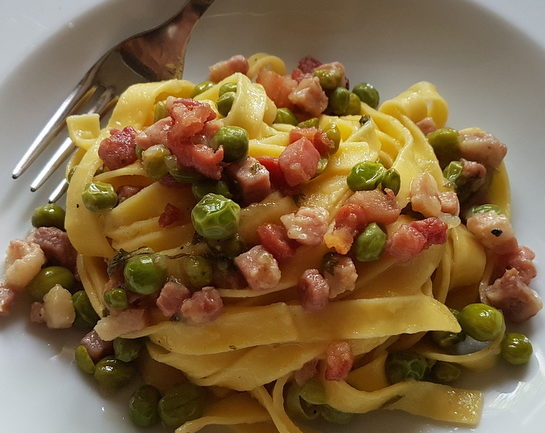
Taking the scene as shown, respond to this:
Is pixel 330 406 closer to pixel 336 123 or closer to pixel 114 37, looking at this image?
pixel 336 123

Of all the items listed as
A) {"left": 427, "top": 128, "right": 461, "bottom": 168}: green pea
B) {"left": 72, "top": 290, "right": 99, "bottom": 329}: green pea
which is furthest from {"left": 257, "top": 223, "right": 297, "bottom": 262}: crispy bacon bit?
{"left": 427, "top": 128, "right": 461, "bottom": 168}: green pea

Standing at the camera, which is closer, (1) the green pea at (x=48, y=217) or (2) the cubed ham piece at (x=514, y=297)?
(2) the cubed ham piece at (x=514, y=297)

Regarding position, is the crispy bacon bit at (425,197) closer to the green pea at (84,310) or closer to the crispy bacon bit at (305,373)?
the crispy bacon bit at (305,373)

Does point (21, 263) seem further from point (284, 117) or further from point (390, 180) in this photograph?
point (390, 180)

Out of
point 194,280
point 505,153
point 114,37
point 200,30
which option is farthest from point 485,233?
point 114,37

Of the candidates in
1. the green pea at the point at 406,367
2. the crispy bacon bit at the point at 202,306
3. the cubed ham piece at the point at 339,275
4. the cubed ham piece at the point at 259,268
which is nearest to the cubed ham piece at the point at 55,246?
the crispy bacon bit at the point at 202,306

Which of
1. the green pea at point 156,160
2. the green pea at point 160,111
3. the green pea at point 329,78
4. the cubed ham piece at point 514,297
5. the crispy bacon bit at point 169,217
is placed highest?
the green pea at point 329,78

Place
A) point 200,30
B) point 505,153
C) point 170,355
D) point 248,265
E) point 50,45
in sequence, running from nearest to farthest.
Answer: point 248,265
point 170,355
point 505,153
point 50,45
point 200,30

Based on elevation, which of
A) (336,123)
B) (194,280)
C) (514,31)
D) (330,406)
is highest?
(514,31)
